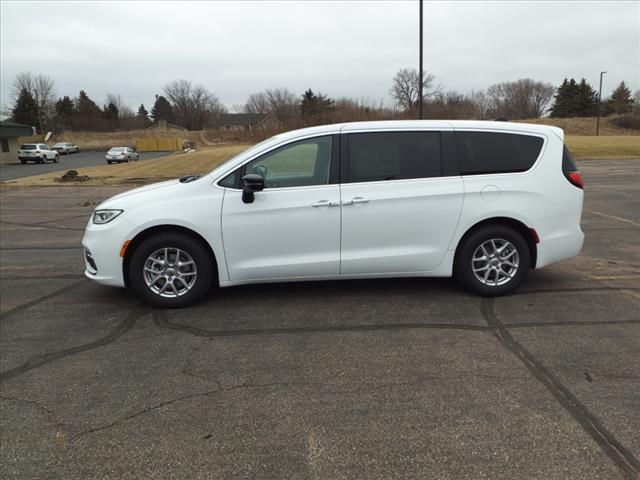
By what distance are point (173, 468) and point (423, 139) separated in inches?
149

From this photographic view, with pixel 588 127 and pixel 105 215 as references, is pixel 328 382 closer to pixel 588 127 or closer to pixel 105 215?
pixel 105 215

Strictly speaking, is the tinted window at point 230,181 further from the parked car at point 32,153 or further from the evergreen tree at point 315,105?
the evergreen tree at point 315,105

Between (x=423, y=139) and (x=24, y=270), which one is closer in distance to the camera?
(x=423, y=139)

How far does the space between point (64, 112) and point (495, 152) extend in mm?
108968

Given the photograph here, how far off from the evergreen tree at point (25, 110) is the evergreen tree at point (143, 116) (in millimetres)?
22671

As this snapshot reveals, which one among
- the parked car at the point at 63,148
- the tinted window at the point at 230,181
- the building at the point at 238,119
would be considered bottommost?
the tinted window at the point at 230,181

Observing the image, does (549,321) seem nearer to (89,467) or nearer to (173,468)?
(173,468)

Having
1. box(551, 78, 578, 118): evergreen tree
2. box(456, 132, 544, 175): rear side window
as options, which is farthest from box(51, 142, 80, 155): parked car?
box(551, 78, 578, 118): evergreen tree

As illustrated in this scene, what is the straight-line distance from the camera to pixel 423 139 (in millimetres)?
5086

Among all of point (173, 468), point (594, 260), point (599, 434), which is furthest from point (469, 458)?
point (594, 260)

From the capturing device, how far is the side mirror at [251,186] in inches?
185

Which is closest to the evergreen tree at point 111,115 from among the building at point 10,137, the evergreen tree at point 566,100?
the building at point 10,137

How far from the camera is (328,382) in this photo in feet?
11.4

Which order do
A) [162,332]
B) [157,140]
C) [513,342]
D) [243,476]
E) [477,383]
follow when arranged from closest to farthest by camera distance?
[243,476]
[477,383]
[513,342]
[162,332]
[157,140]
